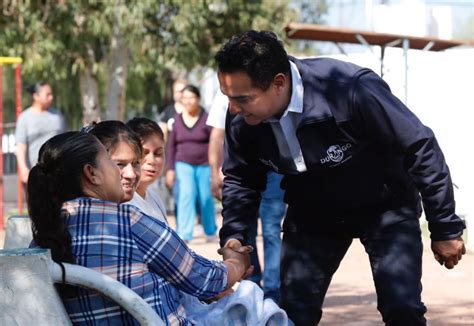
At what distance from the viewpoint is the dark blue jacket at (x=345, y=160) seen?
4.74 meters

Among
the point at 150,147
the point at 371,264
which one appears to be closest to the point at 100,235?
the point at 371,264

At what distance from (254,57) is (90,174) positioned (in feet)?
3.23

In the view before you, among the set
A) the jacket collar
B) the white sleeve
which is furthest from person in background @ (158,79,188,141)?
the jacket collar

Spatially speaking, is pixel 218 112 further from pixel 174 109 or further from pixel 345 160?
pixel 174 109

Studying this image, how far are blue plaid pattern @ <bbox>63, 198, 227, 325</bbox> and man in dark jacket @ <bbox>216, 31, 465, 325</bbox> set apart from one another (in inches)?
37.6

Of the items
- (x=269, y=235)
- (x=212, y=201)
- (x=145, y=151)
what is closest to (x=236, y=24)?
(x=212, y=201)

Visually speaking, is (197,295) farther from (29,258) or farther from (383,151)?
(383,151)

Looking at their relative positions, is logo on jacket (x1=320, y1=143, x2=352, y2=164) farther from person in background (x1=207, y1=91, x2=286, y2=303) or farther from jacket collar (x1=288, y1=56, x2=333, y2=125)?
person in background (x1=207, y1=91, x2=286, y2=303)

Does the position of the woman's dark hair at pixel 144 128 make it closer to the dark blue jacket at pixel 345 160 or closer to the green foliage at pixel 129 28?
the dark blue jacket at pixel 345 160

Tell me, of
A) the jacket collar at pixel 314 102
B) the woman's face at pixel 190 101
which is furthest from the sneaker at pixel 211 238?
the jacket collar at pixel 314 102

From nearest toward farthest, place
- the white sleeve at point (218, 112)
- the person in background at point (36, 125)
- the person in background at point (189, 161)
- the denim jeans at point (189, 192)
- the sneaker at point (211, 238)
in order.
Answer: the white sleeve at point (218, 112)
the person in background at point (189, 161)
the denim jeans at point (189, 192)
the person in background at point (36, 125)
the sneaker at point (211, 238)

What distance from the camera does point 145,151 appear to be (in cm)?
645

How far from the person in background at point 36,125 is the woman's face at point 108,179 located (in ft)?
30.3

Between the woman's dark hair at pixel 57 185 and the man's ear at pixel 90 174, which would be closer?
the woman's dark hair at pixel 57 185
